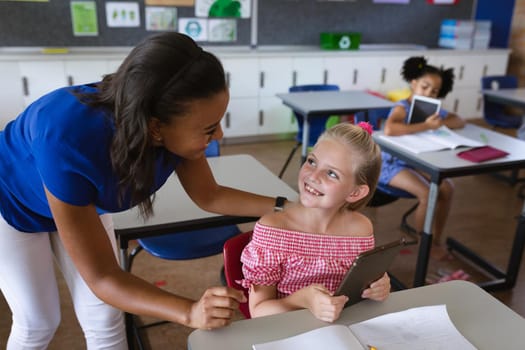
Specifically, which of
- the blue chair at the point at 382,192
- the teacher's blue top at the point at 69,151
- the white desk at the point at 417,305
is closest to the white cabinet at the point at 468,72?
the blue chair at the point at 382,192

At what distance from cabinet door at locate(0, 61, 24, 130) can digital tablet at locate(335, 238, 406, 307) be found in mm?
3647

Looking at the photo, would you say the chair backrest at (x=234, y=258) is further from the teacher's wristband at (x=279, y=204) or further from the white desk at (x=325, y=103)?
the white desk at (x=325, y=103)

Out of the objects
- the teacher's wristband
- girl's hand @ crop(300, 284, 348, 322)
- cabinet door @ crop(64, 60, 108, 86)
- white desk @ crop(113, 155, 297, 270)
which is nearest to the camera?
girl's hand @ crop(300, 284, 348, 322)

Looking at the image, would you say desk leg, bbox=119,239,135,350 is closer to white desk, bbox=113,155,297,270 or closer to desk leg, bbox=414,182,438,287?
white desk, bbox=113,155,297,270

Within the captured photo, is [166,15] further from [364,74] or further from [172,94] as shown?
[172,94]

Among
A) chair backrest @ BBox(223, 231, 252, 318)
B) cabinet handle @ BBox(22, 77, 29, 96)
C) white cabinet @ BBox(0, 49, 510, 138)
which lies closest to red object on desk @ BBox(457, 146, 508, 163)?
chair backrest @ BBox(223, 231, 252, 318)

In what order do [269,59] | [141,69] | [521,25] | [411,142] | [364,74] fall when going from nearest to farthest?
[141,69] → [411,142] → [269,59] → [364,74] → [521,25]

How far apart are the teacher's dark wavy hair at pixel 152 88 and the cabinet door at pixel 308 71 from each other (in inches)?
151

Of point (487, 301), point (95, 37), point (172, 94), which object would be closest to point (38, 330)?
point (172, 94)

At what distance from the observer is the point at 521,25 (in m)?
5.66

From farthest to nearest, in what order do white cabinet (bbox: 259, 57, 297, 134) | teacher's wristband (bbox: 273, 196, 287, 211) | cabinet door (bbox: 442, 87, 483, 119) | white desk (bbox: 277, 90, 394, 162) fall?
cabinet door (bbox: 442, 87, 483, 119) < white cabinet (bbox: 259, 57, 297, 134) < white desk (bbox: 277, 90, 394, 162) < teacher's wristband (bbox: 273, 196, 287, 211)

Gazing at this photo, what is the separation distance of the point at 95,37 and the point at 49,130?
364cm

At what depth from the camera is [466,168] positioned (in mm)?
2014

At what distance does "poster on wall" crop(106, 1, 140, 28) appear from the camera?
418 centimetres
